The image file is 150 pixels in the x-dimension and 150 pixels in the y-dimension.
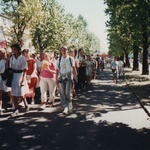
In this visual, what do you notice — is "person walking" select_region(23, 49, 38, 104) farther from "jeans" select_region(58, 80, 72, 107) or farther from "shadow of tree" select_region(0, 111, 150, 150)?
"shadow of tree" select_region(0, 111, 150, 150)

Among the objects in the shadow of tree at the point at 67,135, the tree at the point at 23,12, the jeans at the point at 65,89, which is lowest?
the shadow of tree at the point at 67,135

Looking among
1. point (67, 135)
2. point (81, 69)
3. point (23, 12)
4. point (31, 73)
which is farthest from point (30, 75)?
point (23, 12)

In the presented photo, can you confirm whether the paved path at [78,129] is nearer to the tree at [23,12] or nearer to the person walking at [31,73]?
the person walking at [31,73]

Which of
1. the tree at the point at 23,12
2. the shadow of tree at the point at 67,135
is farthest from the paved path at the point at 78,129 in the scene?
the tree at the point at 23,12

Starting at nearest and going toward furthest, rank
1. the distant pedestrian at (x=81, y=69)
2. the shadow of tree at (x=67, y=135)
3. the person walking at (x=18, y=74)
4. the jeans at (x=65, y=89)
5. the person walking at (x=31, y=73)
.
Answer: the shadow of tree at (x=67, y=135) < the person walking at (x=18, y=74) < the jeans at (x=65, y=89) < the person walking at (x=31, y=73) < the distant pedestrian at (x=81, y=69)

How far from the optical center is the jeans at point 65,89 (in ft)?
35.0

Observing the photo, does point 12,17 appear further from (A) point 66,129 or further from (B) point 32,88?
(A) point 66,129

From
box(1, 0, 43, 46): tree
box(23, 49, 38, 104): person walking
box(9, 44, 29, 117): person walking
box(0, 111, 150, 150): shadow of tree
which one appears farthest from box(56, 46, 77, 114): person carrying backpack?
box(1, 0, 43, 46): tree

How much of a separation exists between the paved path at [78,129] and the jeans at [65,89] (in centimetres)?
42

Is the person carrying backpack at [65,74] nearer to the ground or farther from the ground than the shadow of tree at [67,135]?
farther from the ground

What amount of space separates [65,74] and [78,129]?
2.70m

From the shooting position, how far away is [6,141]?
7051mm

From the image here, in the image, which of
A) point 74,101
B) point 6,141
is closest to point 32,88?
point 74,101

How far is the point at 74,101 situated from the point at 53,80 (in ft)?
7.31
